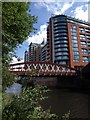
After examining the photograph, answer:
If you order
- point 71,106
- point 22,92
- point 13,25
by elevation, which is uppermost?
point 13,25

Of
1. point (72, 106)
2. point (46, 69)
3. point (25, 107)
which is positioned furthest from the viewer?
point (46, 69)

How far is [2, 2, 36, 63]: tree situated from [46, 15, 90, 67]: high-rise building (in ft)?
368

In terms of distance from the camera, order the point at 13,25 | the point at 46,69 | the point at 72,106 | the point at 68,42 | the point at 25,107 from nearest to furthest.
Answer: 1. the point at 25,107
2. the point at 13,25
3. the point at 72,106
4. the point at 46,69
5. the point at 68,42

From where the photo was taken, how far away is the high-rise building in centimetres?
12494

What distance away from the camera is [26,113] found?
7445mm

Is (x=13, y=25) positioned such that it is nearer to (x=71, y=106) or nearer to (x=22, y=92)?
(x=22, y=92)

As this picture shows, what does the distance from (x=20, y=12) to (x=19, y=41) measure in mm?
1576

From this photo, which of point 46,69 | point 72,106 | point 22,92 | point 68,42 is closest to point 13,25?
point 22,92

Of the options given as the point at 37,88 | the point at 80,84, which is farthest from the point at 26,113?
the point at 80,84

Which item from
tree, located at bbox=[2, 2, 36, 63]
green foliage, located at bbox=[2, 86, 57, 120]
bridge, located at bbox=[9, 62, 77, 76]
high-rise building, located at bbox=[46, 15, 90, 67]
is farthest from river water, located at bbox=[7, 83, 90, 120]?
high-rise building, located at bbox=[46, 15, 90, 67]

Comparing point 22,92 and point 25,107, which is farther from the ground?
point 22,92

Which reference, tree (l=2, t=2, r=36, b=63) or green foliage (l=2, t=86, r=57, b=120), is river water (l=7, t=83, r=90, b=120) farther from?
green foliage (l=2, t=86, r=57, b=120)

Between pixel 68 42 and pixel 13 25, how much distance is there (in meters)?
118

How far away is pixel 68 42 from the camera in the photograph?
415ft
